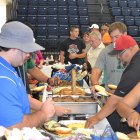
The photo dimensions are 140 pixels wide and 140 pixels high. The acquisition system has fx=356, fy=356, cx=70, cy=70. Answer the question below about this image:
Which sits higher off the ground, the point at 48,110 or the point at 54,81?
the point at 48,110

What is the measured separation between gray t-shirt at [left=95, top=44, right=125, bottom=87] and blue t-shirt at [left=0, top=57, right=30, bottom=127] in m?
2.23

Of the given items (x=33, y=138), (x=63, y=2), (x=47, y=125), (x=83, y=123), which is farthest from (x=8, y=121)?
(x=63, y=2)

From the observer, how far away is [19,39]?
197 cm

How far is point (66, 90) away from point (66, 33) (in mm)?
9613

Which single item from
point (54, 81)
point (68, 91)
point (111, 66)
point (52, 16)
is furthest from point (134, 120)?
point (52, 16)

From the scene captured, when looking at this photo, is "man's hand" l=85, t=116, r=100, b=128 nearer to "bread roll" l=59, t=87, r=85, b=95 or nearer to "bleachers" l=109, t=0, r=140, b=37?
"bread roll" l=59, t=87, r=85, b=95

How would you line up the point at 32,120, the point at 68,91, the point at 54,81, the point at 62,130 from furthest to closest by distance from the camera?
the point at 54,81, the point at 68,91, the point at 62,130, the point at 32,120

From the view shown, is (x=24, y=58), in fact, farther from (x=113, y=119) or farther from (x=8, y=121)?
(x=113, y=119)

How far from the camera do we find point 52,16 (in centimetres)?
1386

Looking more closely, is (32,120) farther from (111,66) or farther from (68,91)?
(111,66)

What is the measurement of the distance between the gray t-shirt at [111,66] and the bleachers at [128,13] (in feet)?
30.7

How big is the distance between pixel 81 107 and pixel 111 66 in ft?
4.41

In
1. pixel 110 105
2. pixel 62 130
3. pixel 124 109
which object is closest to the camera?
pixel 62 130

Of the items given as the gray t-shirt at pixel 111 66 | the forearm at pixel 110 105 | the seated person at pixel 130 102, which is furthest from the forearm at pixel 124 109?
the gray t-shirt at pixel 111 66
